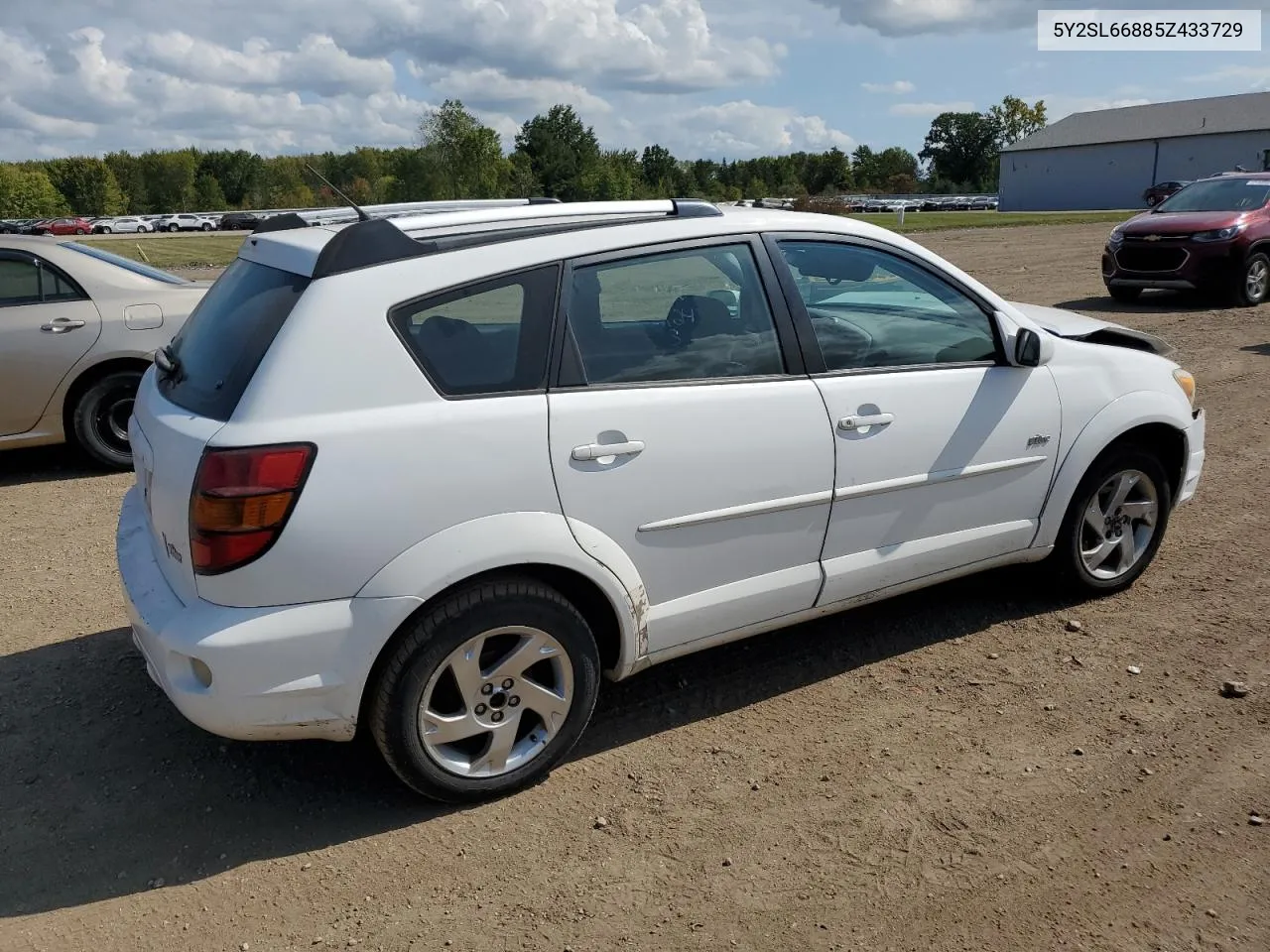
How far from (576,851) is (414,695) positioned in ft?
2.23

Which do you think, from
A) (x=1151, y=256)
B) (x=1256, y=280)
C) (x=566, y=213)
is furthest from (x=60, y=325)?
(x=1256, y=280)

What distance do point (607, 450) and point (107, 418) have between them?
5514 millimetres

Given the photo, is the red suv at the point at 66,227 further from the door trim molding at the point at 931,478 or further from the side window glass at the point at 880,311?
the door trim molding at the point at 931,478

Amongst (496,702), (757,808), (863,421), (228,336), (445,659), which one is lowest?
(757,808)

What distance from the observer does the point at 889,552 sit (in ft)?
13.2

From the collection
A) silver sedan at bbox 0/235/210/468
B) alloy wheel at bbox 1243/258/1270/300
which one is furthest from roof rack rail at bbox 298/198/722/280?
alloy wheel at bbox 1243/258/1270/300

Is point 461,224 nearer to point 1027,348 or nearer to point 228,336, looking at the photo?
point 228,336

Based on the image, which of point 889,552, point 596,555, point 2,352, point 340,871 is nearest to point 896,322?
point 889,552

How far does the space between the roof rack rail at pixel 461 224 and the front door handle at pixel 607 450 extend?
75cm

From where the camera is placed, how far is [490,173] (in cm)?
6688

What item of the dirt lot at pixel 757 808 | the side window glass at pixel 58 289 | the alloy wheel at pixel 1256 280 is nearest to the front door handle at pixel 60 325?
the side window glass at pixel 58 289

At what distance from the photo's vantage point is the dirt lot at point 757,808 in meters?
2.89

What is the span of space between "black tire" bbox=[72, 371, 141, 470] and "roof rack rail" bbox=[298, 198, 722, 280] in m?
4.71

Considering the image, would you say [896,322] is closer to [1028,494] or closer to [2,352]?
[1028,494]
